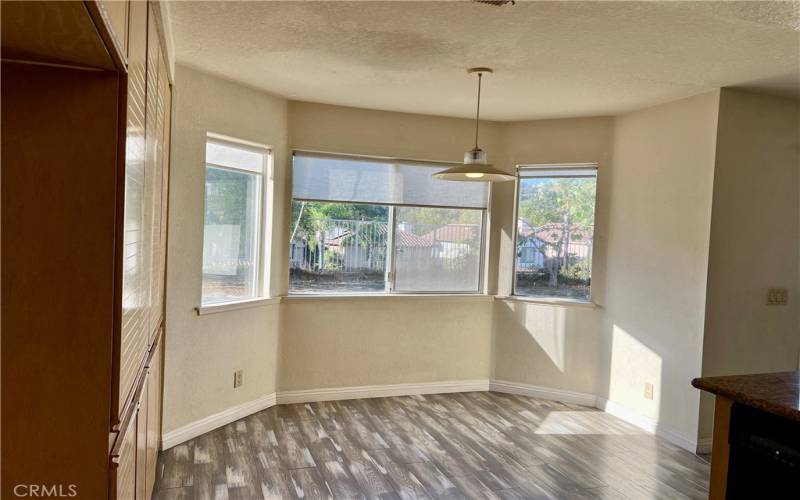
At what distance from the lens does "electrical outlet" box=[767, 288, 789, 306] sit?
153 inches

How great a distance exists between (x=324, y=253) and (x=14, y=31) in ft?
11.9

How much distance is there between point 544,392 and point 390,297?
1611 millimetres

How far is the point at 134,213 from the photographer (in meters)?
1.60

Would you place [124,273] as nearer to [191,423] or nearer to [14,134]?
[14,134]

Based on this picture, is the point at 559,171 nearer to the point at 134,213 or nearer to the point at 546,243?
the point at 546,243

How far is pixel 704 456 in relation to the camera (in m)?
3.70

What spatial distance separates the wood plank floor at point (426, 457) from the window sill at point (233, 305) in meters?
0.84

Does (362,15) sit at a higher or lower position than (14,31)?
higher

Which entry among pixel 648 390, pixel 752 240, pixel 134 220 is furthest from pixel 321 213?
pixel 752 240

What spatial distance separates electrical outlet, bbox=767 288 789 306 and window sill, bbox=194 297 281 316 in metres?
3.61

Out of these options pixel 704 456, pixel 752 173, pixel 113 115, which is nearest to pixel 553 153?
pixel 752 173

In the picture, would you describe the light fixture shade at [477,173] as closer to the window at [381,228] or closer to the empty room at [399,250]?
the empty room at [399,250]

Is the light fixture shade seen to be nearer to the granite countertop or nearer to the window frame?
the window frame

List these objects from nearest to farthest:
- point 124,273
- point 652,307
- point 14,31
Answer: point 14,31, point 124,273, point 652,307
